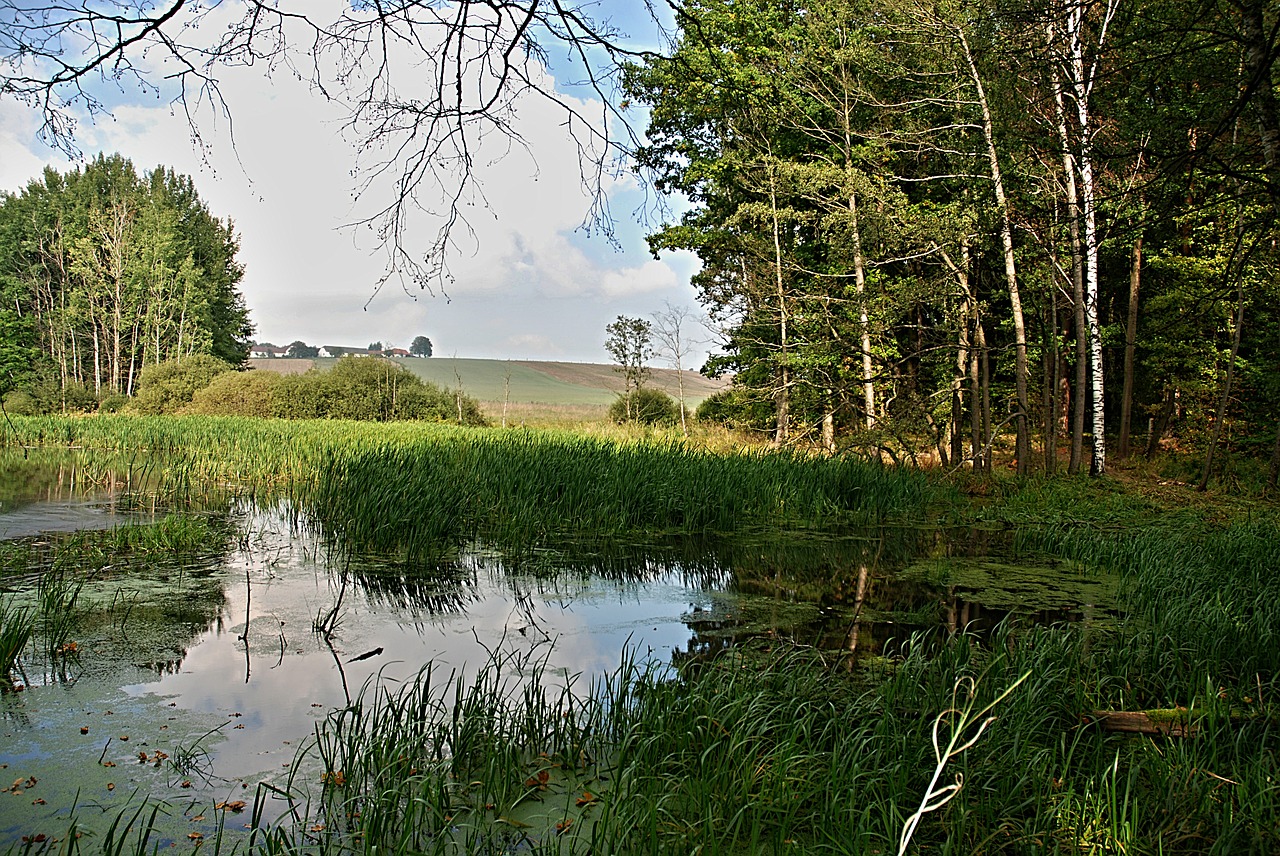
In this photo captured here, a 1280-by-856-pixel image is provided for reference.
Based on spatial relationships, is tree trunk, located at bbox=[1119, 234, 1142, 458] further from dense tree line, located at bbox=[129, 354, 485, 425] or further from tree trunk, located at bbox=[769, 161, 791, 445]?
dense tree line, located at bbox=[129, 354, 485, 425]

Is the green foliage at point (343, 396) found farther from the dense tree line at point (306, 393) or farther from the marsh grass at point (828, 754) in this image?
the marsh grass at point (828, 754)

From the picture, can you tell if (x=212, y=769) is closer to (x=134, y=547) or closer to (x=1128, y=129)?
(x=134, y=547)

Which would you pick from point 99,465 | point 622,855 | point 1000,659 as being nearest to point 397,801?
point 622,855

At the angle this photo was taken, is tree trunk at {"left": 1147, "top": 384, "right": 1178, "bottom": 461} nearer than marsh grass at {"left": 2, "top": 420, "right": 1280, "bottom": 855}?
No

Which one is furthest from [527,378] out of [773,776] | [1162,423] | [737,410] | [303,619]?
[773,776]

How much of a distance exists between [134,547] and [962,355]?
44.6 feet

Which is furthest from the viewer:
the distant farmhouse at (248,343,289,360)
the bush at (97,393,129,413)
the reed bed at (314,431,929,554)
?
the distant farmhouse at (248,343,289,360)

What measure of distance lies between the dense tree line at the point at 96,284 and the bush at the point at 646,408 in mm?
20510

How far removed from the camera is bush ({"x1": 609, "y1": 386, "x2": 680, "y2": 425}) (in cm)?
2573

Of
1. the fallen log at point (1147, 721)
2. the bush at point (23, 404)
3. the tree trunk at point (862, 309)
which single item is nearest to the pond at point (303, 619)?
the fallen log at point (1147, 721)

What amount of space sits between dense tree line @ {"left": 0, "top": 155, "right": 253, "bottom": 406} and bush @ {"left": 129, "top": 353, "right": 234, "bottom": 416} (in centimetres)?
336

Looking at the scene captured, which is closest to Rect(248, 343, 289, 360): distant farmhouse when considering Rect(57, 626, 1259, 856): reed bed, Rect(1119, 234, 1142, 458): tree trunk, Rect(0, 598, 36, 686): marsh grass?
Rect(1119, 234, 1142, 458): tree trunk

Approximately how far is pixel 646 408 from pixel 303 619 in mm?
21284

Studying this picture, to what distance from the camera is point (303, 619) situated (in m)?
5.13
